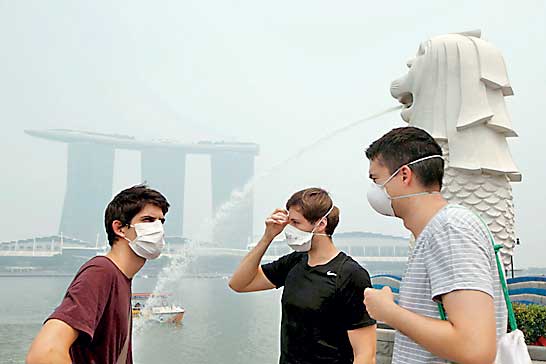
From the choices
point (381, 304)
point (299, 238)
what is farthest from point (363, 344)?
point (381, 304)

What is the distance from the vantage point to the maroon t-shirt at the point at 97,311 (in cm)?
158

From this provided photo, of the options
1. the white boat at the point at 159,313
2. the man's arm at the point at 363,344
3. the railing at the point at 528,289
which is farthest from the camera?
the white boat at the point at 159,313

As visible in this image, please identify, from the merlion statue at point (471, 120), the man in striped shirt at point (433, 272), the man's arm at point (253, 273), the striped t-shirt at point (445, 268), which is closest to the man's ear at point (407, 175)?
the man in striped shirt at point (433, 272)

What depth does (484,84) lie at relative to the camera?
5797 mm

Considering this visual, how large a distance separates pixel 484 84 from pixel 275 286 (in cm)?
411

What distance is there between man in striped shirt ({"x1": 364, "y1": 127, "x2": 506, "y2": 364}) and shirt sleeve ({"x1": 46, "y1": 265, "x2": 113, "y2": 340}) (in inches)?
31.1

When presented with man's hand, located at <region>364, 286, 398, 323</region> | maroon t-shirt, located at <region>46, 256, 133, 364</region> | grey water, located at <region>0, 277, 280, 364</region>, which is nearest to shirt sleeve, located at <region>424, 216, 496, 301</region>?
man's hand, located at <region>364, 286, 398, 323</region>

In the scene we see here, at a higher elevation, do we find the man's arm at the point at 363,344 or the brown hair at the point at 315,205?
the brown hair at the point at 315,205

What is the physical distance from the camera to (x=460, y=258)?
131 cm

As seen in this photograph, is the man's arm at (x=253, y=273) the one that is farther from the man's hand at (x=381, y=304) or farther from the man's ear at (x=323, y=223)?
the man's hand at (x=381, y=304)

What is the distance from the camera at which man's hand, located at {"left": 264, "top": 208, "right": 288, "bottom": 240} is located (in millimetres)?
2533

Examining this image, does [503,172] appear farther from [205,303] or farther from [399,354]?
[205,303]

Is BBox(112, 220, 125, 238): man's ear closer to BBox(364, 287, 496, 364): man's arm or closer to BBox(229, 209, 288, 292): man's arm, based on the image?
BBox(229, 209, 288, 292): man's arm

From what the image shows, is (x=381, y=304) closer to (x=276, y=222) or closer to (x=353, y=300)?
(x=353, y=300)
